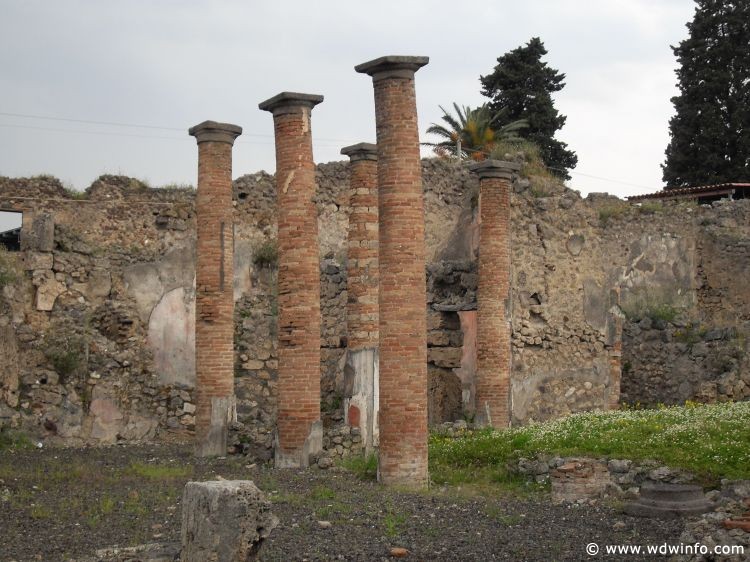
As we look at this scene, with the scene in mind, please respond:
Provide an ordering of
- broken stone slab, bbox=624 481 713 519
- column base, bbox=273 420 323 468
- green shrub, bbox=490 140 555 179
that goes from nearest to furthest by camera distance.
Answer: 1. broken stone slab, bbox=624 481 713 519
2. column base, bbox=273 420 323 468
3. green shrub, bbox=490 140 555 179

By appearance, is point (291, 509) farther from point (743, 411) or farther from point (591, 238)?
point (591, 238)

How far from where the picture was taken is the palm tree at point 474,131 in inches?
1342

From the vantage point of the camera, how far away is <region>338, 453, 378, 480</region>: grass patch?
13.0 meters

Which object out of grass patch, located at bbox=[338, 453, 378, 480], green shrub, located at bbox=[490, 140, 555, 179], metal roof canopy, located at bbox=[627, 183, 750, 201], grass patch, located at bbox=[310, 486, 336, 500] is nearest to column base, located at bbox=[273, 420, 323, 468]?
grass patch, located at bbox=[338, 453, 378, 480]

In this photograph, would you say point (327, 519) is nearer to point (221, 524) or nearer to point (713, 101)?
point (221, 524)

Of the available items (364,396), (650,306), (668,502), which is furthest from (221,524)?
(650,306)

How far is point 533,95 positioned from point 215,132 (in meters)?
21.2

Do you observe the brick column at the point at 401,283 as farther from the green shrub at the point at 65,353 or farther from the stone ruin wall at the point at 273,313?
the green shrub at the point at 65,353

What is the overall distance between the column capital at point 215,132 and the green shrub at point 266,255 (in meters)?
4.23

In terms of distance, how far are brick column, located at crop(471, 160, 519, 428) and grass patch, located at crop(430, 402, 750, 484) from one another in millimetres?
2281

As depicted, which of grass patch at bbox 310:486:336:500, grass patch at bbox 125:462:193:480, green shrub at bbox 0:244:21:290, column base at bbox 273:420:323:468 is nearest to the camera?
grass patch at bbox 310:486:336:500

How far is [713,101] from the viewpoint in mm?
33156

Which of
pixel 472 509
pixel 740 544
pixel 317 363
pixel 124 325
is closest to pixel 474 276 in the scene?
pixel 317 363

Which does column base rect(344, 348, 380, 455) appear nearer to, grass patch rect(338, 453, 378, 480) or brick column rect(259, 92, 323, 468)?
grass patch rect(338, 453, 378, 480)
